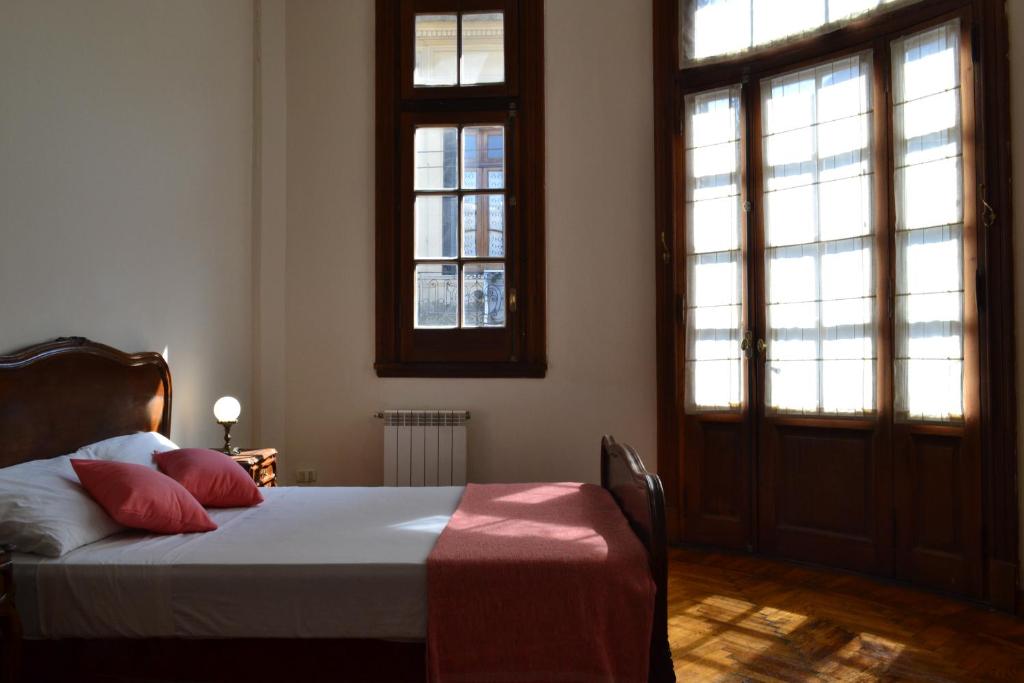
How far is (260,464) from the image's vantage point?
141 inches

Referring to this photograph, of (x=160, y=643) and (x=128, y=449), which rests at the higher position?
(x=128, y=449)

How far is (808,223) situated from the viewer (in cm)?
380

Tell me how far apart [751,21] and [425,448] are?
2984 millimetres

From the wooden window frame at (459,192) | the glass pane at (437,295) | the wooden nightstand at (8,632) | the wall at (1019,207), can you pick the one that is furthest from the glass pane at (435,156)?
the wooden nightstand at (8,632)

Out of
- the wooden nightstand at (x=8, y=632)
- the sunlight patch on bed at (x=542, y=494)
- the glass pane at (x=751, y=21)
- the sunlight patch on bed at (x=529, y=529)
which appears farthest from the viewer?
the glass pane at (x=751, y=21)

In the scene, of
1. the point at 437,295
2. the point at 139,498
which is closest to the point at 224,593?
the point at 139,498

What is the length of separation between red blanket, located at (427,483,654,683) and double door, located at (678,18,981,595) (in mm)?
2004

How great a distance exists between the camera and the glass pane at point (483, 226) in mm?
4457

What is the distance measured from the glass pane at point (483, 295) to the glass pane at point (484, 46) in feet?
3.74

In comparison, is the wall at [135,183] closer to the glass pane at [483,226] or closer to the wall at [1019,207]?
the glass pane at [483,226]

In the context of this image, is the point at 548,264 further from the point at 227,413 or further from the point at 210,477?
the point at 210,477

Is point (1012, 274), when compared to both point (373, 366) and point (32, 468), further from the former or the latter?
point (32, 468)

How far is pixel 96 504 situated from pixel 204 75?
247 cm

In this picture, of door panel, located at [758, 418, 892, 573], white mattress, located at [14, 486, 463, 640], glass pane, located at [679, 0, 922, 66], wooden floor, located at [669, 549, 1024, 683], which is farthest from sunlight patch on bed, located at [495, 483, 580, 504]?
glass pane, located at [679, 0, 922, 66]
